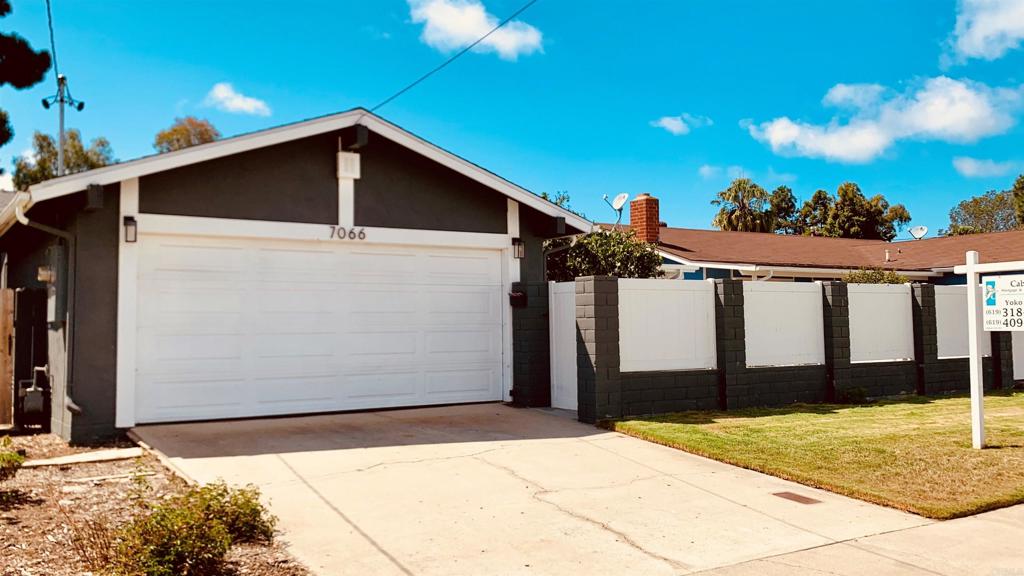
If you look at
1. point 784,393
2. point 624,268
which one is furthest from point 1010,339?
point 624,268

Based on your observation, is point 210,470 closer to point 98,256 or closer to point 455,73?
point 98,256

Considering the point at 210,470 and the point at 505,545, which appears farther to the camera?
the point at 210,470

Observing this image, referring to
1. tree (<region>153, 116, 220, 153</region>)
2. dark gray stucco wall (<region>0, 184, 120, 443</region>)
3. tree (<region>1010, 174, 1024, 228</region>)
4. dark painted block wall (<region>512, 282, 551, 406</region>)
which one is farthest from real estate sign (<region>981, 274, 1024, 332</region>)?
tree (<region>153, 116, 220, 153</region>)

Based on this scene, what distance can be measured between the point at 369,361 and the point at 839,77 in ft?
77.1

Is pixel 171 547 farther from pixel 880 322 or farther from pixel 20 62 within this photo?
pixel 20 62

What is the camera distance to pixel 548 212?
1135 centimetres

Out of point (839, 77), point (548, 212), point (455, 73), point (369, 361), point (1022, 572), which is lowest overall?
point (1022, 572)

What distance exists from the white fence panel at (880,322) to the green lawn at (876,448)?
1.34 m

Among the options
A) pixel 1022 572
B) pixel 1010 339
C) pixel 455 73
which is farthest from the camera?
pixel 455 73

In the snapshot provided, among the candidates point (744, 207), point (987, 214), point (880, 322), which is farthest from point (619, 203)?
point (987, 214)

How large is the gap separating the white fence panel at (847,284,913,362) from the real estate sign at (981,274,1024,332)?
3945 millimetres

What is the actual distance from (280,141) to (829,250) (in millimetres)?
19451

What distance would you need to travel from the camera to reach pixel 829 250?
2391cm

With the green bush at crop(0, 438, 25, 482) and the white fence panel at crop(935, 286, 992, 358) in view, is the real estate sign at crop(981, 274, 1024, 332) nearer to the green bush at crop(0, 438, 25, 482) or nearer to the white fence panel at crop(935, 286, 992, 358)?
the white fence panel at crop(935, 286, 992, 358)
